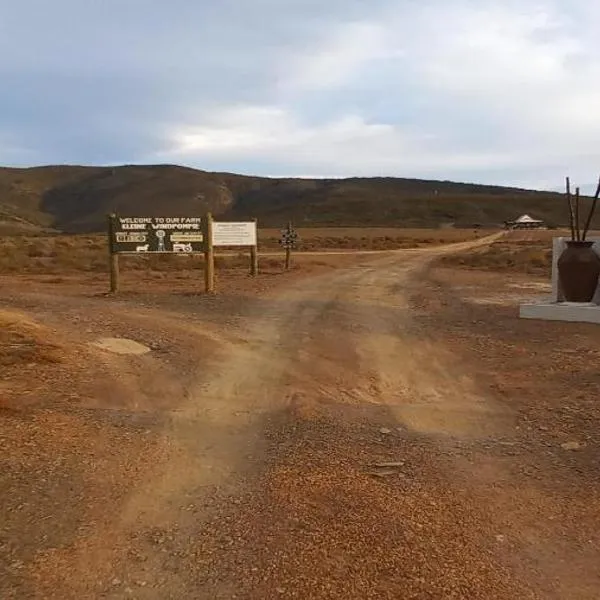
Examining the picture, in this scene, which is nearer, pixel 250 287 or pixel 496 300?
pixel 496 300

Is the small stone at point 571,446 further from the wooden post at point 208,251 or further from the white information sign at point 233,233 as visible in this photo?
the white information sign at point 233,233

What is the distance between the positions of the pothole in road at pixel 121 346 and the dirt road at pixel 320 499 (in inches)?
22.8

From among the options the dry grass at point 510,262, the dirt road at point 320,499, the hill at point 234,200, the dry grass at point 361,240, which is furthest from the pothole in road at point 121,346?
the hill at point 234,200

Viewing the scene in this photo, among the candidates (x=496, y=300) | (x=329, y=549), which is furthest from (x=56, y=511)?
(x=496, y=300)

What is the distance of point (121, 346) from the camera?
962cm

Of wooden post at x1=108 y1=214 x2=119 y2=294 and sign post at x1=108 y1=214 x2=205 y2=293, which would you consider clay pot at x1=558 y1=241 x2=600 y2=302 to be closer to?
sign post at x1=108 y1=214 x2=205 y2=293

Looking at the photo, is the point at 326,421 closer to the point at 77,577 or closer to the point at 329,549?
→ the point at 329,549

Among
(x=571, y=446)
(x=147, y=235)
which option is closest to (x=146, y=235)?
(x=147, y=235)

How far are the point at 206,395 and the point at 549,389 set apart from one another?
3.53 meters

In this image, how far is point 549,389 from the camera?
8.09 m

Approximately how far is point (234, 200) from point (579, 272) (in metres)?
155

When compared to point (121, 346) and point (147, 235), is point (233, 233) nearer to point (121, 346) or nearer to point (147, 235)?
point (147, 235)

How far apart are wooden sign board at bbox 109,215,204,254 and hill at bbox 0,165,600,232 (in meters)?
105

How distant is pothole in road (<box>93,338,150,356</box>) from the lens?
935 centimetres
